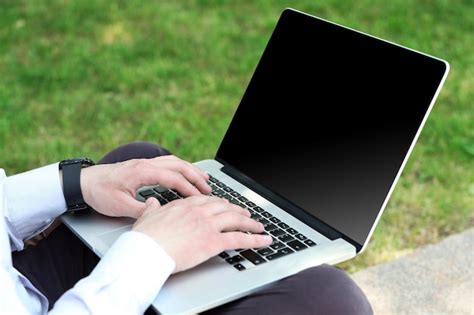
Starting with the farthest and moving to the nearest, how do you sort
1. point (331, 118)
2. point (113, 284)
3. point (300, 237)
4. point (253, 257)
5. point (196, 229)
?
point (331, 118)
point (300, 237)
point (253, 257)
point (196, 229)
point (113, 284)

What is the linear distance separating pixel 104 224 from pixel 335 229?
0.53 meters

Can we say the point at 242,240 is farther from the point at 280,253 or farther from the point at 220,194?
the point at 220,194

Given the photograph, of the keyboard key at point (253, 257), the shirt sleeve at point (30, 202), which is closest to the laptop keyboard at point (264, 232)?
the keyboard key at point (253, 257)

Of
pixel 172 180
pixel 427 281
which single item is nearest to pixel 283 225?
pixel 172 180

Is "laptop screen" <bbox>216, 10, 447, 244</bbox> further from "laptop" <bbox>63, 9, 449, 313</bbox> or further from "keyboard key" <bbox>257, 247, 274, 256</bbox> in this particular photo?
"keyboard key" <bbox>257, 247, 274, 256</bbox>

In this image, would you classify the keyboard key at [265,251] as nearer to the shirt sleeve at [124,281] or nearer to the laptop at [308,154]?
the laptop at [308,154]

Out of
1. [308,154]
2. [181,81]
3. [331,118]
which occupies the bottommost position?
[181,81]

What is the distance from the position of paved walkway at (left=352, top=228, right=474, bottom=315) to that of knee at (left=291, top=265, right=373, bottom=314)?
1.04 m

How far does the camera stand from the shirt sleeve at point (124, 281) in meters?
1.31

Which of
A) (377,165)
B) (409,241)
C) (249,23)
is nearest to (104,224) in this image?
(377,165)

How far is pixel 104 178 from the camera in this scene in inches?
65.3

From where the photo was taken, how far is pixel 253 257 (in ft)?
5.02

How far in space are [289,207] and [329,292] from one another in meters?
0.43

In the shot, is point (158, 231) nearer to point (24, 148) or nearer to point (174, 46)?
point (24, 148)
